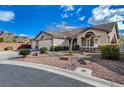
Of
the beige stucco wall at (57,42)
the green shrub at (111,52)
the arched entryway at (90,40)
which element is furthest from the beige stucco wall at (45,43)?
the green shrub at (111,52)

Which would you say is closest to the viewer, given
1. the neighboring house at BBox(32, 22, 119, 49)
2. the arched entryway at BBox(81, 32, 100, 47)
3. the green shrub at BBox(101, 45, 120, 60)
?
the green shrub at BBox(101, 45, 120, 60)

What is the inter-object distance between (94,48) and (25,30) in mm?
10150

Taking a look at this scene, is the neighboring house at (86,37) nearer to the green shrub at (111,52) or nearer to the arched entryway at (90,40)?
the arched entryway at (90,40)

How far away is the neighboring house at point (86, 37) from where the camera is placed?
20.9 meters

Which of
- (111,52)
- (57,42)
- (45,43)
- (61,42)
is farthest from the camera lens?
(45,43)

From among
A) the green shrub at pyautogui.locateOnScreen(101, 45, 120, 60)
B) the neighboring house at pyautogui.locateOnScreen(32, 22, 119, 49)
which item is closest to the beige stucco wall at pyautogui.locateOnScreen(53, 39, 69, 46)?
the neighboring house at pyautogui.locateOnScreen(32, 22, 119, 49)

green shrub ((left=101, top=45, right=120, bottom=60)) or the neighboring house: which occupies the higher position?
the neighboring house

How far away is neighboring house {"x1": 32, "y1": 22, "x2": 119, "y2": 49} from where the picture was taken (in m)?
20.9

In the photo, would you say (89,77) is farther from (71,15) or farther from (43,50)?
(71,15)

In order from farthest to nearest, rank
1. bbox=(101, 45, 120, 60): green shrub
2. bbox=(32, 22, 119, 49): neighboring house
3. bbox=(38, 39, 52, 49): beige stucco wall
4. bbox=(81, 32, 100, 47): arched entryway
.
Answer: bbox=(38, 39, 52, 49): beige stucco wall, bbox=(81, 32, 100, 47): arched entryway, bbox=(32, 22, 119, 49): neighboring house, bbox=(101, 45, 120, 60): green shrub

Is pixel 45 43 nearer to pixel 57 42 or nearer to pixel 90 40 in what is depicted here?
pixel 57 42

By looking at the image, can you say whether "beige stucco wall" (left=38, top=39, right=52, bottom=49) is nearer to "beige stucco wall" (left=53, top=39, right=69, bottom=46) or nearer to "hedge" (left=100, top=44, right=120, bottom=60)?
"beige stucco wall" (left=53, top=39, right=69, bottom=46)

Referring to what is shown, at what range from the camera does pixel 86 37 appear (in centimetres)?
2297

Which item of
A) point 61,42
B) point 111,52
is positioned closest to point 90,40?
point 61,42
